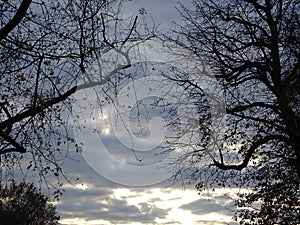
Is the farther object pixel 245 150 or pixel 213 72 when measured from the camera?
pixel 213 72

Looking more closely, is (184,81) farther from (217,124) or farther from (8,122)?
(8,122)

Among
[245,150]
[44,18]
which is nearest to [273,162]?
[245,150]

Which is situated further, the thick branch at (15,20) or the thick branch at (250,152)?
the thick branch at (250,152)

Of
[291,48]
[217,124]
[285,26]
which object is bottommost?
[217,124]

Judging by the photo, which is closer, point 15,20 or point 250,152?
point 15,20

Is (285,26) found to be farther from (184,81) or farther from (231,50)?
(184,81)

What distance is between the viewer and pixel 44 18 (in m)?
9.99

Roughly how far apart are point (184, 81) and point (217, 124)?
195 centimetres

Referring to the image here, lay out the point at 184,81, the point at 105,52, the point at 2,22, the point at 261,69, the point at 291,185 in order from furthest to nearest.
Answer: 1. the point at 184,81
2. the point at 261,69
3. the point at 291,185
4. the point at 105,52
5. the point at 2,22

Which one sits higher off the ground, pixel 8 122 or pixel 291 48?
pixel 291 48

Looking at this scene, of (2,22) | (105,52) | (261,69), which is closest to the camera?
(2,22)

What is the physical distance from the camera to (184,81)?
55.6 ft

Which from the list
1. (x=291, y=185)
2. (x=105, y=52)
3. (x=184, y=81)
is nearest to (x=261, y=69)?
(x=184, y=81)

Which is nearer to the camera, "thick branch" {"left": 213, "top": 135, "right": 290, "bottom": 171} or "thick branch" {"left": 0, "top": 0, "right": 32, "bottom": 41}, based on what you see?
"thick branch" {"left": 0, "top": 0, "right": 32, "bottom": 41}
